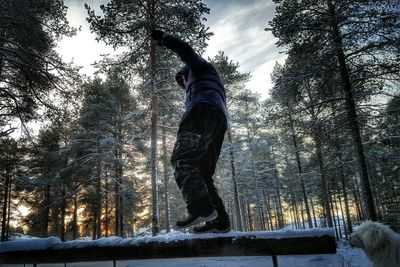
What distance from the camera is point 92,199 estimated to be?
18234 millimetres

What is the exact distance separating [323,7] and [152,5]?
7.40 metres

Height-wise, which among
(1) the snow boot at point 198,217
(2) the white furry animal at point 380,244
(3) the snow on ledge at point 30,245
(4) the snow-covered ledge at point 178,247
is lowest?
(2) the white furry animal at point 380,244

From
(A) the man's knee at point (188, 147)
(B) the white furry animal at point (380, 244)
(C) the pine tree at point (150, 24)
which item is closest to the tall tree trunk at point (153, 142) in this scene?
(C) the pine tree at point (150, 24)

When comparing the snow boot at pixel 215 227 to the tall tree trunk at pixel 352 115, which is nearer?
the snow boot at pixel 215 227

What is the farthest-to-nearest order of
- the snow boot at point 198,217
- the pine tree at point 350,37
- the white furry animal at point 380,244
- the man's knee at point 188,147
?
the pine tree at point 350,37 < the white furry animal at point 380,244 < the man's knee at point 188,147 < the snow boot at point 198,217

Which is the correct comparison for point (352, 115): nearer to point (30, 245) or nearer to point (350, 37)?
point (350, 37)

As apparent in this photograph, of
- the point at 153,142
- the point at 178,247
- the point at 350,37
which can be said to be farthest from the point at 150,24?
the point at 178,247

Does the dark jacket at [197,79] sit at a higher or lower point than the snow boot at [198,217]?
higher

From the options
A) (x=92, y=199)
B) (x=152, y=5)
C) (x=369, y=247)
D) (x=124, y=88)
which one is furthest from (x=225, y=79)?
(x=369, y=247)

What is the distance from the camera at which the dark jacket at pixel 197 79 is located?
10.7ft

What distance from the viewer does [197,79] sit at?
137 inches

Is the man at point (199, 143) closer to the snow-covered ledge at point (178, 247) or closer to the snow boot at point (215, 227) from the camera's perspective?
the snow boot at point (215, 227)

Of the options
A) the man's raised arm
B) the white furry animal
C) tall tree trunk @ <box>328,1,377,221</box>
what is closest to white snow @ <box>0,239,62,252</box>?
the man's raised arm

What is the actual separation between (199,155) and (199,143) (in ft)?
0.46
